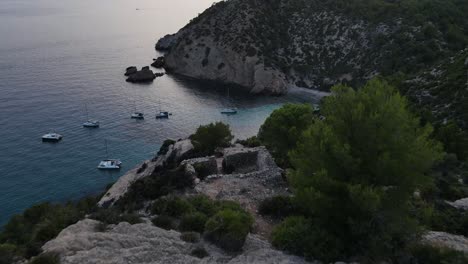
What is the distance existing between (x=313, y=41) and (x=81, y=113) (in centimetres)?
6281

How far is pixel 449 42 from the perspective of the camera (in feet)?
320

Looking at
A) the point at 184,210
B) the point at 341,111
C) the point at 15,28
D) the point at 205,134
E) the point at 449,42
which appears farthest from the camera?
the point at 15,28

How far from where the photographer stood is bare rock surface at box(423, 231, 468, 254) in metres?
20.5

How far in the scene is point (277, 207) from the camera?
26.3m

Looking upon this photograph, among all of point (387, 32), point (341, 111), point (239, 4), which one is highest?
point (239, 4)

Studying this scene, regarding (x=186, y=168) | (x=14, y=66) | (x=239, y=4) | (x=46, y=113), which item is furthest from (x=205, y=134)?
(x=14, y=66)

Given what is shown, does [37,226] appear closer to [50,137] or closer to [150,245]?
[150,245]

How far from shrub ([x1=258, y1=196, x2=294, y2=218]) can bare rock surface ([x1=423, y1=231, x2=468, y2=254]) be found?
7764 mm

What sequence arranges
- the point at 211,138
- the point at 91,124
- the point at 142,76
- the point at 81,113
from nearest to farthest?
the point at 211,138, the point at 91,124, the point at 81,113, the point at 142,76

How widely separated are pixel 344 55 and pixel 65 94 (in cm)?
6971

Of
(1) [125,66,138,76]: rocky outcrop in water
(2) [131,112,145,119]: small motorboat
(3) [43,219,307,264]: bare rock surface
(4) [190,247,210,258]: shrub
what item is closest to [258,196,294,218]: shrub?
(3) [43,219,307,264]: bare rock surface

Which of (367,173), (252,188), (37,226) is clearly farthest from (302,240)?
(37,226)

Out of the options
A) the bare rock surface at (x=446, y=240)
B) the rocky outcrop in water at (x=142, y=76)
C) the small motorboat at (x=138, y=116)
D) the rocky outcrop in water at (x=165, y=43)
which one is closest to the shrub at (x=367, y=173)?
the bare rock surface at (x=446, y=240)

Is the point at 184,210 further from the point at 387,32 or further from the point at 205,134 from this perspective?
the point at 387,32
